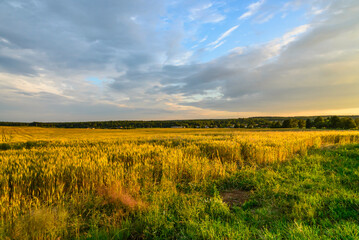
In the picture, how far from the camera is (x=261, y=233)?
8.87ft

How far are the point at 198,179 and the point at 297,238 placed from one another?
3446 millimetres

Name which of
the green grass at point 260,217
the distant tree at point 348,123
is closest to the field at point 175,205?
the green grass at point 260,217

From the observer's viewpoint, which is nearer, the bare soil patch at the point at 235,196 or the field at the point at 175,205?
the field at the point at 175,205

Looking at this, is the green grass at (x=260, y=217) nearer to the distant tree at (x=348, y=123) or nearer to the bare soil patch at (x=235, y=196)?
the bare soil patch at (x=235, y=196)

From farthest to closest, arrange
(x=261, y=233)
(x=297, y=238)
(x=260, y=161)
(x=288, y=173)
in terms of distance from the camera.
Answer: (x=260, y=161) < (x=288, y=173) < (x=261, y=233) < (x=297, y=238)

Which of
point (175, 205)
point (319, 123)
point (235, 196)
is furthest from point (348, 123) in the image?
point (175, 205)

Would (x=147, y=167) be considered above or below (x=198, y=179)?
above

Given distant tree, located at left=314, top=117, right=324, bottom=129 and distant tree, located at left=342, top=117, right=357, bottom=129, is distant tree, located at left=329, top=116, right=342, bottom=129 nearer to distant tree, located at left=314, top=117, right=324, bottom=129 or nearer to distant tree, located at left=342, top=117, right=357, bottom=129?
distant tree, located at left=342, top=117, right=357, bottom=129

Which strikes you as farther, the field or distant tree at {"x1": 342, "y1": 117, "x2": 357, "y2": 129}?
distant tree at {"x1": 342, "y1": 117, "x2": 357, "y2": 129}

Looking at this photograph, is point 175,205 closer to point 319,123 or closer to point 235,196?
point 235,196

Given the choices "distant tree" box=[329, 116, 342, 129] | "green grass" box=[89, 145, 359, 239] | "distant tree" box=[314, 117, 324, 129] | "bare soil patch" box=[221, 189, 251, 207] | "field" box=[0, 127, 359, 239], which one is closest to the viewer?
"green grass" box=[89, 145, 359, 239]

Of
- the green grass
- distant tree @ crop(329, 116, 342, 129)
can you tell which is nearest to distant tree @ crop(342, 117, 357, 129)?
distant tree @ crop(329, 116, 342, 129)

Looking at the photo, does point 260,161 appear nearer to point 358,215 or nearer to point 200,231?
point 358,215

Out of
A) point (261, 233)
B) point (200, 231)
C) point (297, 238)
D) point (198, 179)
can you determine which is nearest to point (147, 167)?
point (198, 179)
